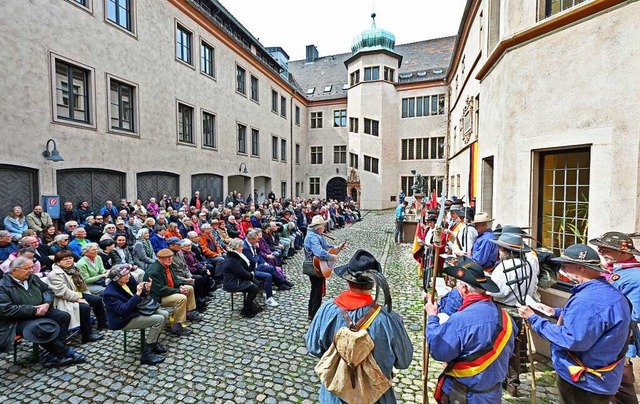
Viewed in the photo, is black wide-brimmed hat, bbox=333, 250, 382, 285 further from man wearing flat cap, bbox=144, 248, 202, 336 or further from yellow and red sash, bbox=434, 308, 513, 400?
man wearing flat cap, bbox=144, 248, 202, 336

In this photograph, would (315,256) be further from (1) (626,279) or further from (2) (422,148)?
(2) (422,148)

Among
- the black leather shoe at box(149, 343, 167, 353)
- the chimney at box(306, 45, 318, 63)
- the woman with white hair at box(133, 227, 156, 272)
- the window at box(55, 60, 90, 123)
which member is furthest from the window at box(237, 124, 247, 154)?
the chimney at box(306, 45, 318, 63)

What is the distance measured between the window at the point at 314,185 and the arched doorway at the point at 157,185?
18527 mm

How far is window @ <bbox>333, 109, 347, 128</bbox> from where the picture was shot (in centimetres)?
3309

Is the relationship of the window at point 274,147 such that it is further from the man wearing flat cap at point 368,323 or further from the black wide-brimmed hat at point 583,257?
the black wide-brimmed hat at point 583,257

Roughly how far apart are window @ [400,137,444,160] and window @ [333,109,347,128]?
5.92 meters

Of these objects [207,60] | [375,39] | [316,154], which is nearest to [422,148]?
[316,154]

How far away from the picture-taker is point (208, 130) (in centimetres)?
1881

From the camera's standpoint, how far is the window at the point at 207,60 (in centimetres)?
1820

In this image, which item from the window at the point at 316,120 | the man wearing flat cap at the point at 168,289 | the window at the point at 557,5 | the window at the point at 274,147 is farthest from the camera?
the window at the point at 316,120

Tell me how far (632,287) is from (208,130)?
1861cm

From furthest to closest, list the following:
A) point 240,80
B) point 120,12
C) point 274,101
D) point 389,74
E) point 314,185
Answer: point 314,185
point 389,74
point 274,101
point 240,80
point 120,12

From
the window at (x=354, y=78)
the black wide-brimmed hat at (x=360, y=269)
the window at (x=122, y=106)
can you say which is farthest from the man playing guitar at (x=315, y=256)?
the window at (x=354, y=78)

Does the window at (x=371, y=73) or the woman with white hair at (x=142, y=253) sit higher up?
the window at (x=371, y=73)
